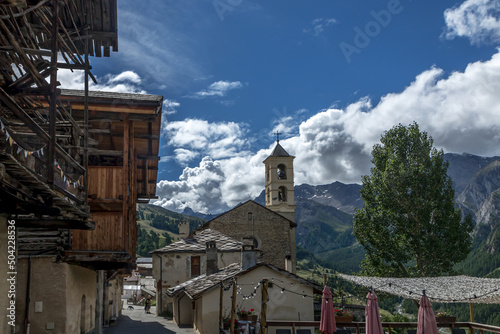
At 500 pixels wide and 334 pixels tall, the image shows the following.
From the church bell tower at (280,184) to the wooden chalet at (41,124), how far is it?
3690 centimetres

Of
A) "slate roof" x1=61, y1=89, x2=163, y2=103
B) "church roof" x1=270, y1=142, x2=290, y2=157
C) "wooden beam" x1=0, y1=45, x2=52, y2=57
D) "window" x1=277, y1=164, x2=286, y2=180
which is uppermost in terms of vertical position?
"church roof" x1=270, y1=142, x2=290, y2=157

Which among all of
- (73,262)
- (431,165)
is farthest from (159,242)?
(73,262)

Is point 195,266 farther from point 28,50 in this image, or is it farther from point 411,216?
point 28,50

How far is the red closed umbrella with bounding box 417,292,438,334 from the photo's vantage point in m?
12.7

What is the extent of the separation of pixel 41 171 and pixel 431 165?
2861 centimetres

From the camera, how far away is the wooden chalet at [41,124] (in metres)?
6.16

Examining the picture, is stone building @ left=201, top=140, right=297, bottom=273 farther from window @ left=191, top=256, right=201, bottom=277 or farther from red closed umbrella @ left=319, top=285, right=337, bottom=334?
red closed umbrella @ left=319, top=285, right=337, bottom=334

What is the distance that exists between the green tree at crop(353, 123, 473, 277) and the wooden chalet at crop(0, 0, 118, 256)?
76.8ft

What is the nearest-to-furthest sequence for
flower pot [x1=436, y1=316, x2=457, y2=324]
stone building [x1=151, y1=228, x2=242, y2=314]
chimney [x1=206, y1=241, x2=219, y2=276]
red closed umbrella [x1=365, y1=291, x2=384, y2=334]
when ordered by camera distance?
red closed umbrella [x1=365, y1=291, x2=384, y2=334] < flower pot [x1=436, y1=316, x2=457, y2=324] < chimney [x1=206, y1=241, x2=219, y2=276] < stone building [x1=151, y1=228, x2=242, y2=314]

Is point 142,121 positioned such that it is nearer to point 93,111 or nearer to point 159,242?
point 93,111

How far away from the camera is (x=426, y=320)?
12820mm

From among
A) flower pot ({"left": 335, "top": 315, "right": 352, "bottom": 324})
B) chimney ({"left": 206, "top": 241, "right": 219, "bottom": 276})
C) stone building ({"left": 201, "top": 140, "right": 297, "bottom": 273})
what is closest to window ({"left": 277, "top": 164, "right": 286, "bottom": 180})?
stone building ({"left": 201, "top": 140, "right": 297, "bottom": 273})

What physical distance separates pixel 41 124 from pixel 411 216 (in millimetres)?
26318

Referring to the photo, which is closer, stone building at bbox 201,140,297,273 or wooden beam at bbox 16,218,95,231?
wooden beam at bbox 16,218,95,231
